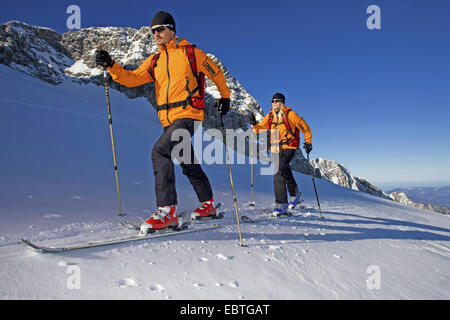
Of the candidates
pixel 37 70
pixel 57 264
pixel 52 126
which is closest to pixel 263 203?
pixel 57 264

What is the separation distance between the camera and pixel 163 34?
136 inches

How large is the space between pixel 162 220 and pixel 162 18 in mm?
2728

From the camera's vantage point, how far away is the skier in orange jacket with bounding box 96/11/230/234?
3221 mm

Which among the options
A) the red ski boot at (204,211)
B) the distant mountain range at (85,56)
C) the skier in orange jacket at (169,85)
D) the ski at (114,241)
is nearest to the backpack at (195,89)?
the skier in orange jacket at (169,85)

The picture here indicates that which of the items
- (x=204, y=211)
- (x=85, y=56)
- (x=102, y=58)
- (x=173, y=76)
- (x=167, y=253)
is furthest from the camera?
(x=85, y=56)

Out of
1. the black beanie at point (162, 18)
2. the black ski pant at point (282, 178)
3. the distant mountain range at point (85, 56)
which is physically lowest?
the black ski pant at point (282, 178)

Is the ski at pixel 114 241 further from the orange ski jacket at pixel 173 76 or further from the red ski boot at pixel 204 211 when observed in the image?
the orange ski jacket at pixel 173 76

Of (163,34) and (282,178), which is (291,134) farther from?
(163,34)

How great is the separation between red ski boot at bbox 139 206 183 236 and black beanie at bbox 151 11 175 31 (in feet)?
8.24

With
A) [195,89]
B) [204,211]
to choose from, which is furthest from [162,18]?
[204,211]

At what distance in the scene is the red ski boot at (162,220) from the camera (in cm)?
296
